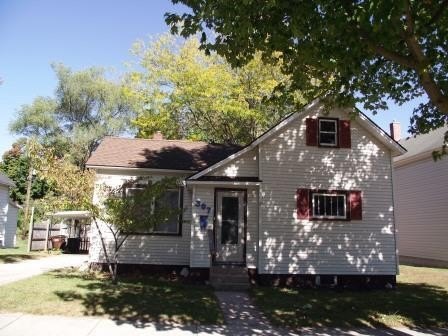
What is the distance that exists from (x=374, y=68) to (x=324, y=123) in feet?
18.5

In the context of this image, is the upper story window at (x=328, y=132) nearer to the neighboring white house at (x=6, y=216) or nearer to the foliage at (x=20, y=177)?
the neighboring white house at (x=6, y=216)

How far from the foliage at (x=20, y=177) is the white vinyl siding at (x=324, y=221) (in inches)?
1456

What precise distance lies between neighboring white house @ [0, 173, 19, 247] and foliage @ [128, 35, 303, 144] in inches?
387

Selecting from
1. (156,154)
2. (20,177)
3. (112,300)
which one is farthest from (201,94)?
(20,177)

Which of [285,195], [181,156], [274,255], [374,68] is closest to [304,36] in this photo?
[374,68]

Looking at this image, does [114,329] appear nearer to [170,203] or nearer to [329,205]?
[170,203]

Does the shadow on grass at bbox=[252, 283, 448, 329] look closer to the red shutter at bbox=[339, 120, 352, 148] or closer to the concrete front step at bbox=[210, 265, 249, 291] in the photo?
the concrete front step at bbox=[210, 265, 249, 291]

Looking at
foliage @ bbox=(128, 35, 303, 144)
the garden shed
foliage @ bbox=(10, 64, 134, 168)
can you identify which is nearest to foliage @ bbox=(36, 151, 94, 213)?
the garden shed

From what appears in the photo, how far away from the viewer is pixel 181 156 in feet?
61.0

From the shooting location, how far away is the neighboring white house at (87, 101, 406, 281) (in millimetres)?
15742

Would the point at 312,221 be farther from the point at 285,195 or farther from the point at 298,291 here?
the point at 298,291

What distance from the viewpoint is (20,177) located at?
47.7 metres

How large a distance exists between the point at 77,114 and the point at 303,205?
→ 38070 millimetres

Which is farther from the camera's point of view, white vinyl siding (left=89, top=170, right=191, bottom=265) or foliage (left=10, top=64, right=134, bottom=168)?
foliage (left=10, top=64, right=134, bottom=168)
